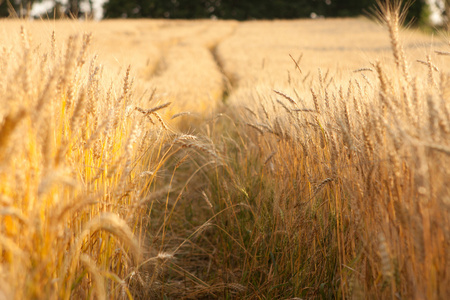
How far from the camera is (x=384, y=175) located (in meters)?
1.23

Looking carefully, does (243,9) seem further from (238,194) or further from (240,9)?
(238,194)

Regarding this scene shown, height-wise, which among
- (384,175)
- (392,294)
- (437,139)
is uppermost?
(437,139)

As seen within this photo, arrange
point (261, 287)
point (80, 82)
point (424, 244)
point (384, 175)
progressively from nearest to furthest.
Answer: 1. point (424, 244)
2. point (384, 175)
3. point (80, 82)
4. point (261, 287)

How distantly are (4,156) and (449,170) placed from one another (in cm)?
118

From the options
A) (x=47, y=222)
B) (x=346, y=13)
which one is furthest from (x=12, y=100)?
(x=346, y=13)

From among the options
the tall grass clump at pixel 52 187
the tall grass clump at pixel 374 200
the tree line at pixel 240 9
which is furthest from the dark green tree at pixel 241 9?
the tall grass clump at pixel 52 187

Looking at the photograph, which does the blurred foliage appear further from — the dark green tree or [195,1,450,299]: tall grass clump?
[195,1,450,299]: tall grass clump

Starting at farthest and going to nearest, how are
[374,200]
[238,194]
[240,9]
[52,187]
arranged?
[240,9] < [238,194] < [374,200] < [52,187]

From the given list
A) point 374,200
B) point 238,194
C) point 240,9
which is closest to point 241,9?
point 240,9

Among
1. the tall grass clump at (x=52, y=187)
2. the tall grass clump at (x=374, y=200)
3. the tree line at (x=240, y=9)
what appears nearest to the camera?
the tall grass clump at (x=52, y=187)

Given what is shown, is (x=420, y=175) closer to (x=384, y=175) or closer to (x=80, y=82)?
(x=384, y=175)

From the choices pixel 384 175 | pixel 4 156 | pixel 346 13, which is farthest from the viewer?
pixel 346 13

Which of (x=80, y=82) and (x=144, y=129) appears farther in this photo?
(x=144, y=129)

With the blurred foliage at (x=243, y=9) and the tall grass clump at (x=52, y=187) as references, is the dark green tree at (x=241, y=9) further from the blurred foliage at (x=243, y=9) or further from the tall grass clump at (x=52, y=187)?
the tall grass clump at (x=52, y=187)
